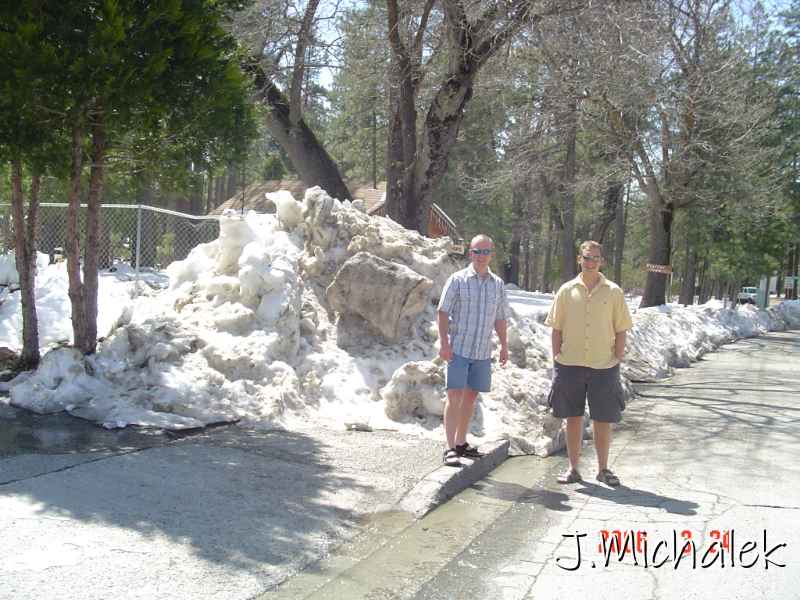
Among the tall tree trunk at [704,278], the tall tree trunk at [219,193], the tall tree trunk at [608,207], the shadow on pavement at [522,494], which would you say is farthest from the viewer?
the tall tree trunk at [219,193]

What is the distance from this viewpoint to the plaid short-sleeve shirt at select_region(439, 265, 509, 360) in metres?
6.49

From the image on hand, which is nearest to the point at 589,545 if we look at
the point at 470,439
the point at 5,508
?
the point at 470,439

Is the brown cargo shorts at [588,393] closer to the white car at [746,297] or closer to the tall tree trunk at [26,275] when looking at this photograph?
the tall tree trunk at [26,275]

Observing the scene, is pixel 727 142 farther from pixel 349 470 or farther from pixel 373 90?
pixel 349 470

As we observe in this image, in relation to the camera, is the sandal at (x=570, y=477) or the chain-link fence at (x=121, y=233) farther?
the chain-link fence at (x=121, y=233)

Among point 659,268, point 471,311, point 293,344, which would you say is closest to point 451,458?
point 471,311

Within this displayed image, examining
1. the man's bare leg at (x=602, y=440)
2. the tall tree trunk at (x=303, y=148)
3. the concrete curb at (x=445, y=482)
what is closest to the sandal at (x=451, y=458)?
the concrete curb at (x=445, y=482)

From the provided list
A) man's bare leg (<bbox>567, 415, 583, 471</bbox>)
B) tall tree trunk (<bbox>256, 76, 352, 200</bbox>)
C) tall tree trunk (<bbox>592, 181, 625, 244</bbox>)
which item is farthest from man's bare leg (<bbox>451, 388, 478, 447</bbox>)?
tall tree trunk (<bbox>592, 181, 625, 244</bbox>)

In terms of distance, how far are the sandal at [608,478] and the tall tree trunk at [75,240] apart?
4596 mm

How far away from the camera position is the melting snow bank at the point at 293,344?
7.31 m

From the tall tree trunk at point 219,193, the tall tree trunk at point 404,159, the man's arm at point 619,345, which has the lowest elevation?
the man's arm at point 619,345

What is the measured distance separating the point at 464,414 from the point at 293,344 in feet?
8.23

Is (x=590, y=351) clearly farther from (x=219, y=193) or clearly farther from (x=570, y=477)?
(x=219, y=193)

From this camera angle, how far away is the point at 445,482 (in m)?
5.80
